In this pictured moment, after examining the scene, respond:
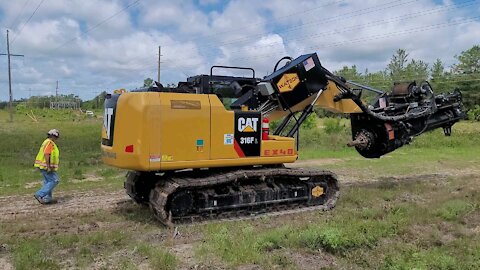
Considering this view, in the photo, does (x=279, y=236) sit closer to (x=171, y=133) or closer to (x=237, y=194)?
(x=237, y=194)

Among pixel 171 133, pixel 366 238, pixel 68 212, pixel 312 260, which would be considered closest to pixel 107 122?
pixel 171 133

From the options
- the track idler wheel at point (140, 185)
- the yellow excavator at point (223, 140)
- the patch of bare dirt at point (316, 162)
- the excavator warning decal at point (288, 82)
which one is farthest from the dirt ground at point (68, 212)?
the patch of bare dirt at point (316, 162)

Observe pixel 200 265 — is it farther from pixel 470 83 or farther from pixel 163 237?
pixel 470 83

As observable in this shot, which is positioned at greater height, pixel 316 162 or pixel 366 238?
pixel 316 162

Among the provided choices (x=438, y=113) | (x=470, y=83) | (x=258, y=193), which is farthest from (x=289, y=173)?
(x=470, y=83)

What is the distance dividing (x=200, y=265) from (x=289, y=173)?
10.6 ft

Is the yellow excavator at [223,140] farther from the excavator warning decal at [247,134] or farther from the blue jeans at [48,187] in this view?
the blue jeans at [48,187]

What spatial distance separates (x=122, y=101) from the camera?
25.0 ft

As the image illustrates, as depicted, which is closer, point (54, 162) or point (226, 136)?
point (226, 136)

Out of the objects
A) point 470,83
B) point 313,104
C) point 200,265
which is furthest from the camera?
point 470,83

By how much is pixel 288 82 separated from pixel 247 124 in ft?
4.32

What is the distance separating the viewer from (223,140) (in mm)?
7996

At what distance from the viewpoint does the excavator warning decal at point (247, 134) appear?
8.15 metres

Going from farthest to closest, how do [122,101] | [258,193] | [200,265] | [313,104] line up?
[313,104] < [258,193] < [122,101] < [200,265]
